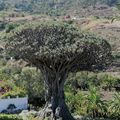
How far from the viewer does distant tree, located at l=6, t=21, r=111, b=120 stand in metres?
27.5

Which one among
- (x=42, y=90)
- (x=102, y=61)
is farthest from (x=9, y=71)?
(x=102, y=61)

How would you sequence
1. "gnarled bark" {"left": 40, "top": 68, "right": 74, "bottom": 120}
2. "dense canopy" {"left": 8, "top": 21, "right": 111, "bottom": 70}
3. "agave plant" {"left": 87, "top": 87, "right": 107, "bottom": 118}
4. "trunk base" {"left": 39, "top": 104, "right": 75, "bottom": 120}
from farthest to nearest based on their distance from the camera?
1. "agave plant" {"left": 87, "top": 87, "right": 107, "bottom": 118}
2. "gnarled bark" {"left": 40, "top": 68, "right": 74, "bottom": 120}
3. "trunk base" {"left": 39, "top": 104, "right": 75, "bottom": 120}
4. "dense canopy" {"left": 8, "top": 21, "right": 111, "bottom": 70}

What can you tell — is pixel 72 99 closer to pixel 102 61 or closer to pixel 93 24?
pixel 102 61

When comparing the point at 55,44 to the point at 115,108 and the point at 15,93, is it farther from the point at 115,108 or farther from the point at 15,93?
the point at 15,93

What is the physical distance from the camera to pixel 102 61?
3000 centimetres

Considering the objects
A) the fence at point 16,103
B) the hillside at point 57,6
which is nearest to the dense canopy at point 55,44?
the fence at point 16,103

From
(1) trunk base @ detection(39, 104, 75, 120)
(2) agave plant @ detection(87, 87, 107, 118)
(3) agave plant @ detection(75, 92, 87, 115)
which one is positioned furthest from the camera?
(3) agave plant @ detection(75, 92, 87, 115)

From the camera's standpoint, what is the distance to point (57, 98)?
29.9m

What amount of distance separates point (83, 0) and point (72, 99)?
5513 inches

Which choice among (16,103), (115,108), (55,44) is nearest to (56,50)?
(55,44)

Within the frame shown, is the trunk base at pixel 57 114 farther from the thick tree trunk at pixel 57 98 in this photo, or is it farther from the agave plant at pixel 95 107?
the agave plant at pixel 95 107

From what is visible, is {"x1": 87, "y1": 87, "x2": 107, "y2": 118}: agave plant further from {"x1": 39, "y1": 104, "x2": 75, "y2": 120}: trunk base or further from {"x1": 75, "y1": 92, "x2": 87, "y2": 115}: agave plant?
{"x1": 39, "y1": 104, "x2": 75, "y2": 120}: trunk base

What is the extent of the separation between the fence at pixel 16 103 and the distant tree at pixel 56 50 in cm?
947

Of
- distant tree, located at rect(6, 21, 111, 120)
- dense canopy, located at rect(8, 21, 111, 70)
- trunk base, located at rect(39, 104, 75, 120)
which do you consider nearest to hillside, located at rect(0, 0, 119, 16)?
distant tree, located at rect(6, 21, 111, 120)
